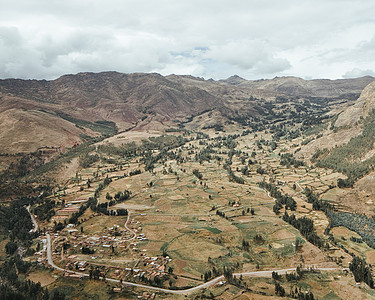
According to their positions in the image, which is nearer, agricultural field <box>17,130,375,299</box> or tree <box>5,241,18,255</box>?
agricultural field <box>17,130,375,299</box>

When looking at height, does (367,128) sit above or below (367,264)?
above

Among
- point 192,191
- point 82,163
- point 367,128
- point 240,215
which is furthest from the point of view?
point 82,163

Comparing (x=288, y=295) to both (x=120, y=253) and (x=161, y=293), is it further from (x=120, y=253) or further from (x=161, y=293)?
(x=120, y=253)

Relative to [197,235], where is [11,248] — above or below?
above

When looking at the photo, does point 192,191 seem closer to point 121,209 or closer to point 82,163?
point 121,209

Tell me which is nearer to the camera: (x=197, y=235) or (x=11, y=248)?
(x=11, y=248)

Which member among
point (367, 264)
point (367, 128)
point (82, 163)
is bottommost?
point (367, 264)

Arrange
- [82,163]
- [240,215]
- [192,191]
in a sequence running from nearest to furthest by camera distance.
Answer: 1. [240,215]
2. [192,191]
3. [82,163]

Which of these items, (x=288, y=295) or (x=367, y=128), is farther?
(x=367, y=128)

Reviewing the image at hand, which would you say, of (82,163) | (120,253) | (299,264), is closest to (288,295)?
(299,264)

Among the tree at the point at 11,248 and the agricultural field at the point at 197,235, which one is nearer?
the agricultural field at the point at 197,235
